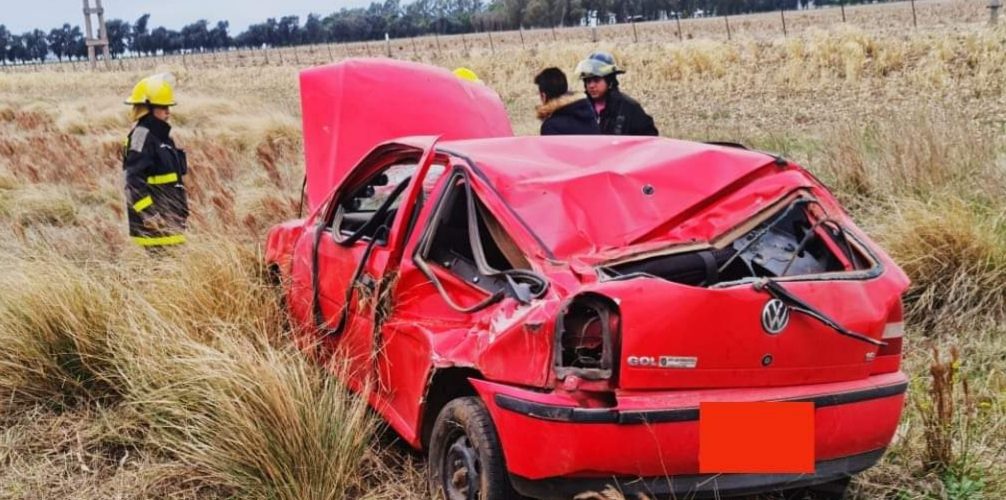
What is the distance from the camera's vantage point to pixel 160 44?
121 metres

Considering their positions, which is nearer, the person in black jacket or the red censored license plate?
the red censored license plate

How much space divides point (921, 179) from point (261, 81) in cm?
3601

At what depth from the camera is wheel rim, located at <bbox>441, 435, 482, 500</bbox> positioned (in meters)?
3.43

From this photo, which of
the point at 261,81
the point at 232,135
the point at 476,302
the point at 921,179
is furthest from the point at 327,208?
the point at 261,81

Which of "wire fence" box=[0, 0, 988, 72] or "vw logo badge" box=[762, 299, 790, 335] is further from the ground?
"wire fence" box=[0, 0, 988, 72]

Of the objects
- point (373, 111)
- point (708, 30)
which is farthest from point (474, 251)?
point (708, 30)

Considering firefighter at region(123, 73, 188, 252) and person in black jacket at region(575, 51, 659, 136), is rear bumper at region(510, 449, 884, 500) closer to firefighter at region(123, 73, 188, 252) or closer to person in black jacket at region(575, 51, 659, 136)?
person in black jacket at region(575, 51, 659, 136)

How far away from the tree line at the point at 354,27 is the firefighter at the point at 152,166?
294ft

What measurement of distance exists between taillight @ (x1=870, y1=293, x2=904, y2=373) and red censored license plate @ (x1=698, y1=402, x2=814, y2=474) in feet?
1.93

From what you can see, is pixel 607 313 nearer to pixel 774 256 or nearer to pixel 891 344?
pixel 774 256

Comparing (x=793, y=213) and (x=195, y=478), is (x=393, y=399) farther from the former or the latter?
(x=793, y=213)

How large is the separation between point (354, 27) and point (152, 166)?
115m

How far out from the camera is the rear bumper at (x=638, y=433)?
306 centimetres

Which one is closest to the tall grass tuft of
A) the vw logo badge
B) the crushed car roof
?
the crushed car roof
